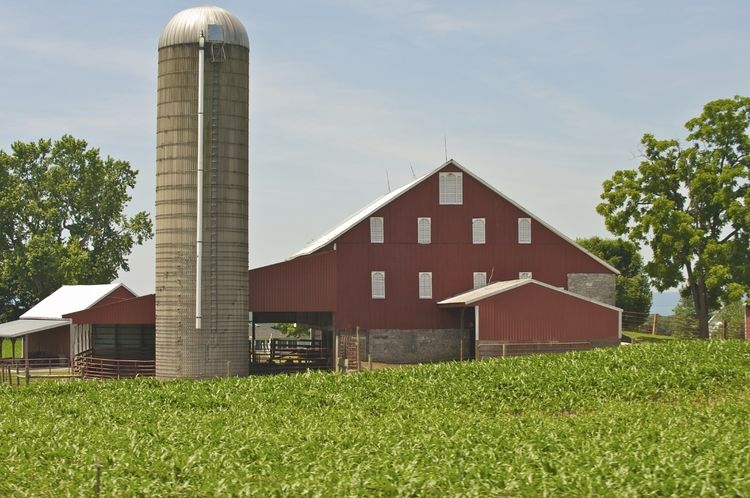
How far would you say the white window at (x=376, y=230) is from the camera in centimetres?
4412

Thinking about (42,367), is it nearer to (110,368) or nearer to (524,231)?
(110,368)

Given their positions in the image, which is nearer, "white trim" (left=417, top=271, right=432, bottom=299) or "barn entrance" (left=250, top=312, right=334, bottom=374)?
"barn entrance" (left=250, top=312, right=334, bottom=374)

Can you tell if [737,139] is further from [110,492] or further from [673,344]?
[110,492]

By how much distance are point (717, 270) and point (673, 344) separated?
1591 centimetres

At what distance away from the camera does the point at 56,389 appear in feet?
106

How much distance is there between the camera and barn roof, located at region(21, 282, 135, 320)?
54375 mm

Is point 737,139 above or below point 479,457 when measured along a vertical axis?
above

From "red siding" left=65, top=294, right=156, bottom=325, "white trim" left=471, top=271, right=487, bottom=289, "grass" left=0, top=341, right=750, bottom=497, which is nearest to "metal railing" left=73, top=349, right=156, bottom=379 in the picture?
"red siding" left=65, top=294, right=156, bottom=325

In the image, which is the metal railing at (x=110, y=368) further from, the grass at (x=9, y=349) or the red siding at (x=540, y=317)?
the grass at (x=9, y=349)

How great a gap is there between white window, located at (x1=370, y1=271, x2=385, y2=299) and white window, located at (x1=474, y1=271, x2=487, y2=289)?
408cm

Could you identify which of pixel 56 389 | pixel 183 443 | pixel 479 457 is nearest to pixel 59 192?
pixel 56 389

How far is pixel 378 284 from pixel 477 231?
4.92 metres

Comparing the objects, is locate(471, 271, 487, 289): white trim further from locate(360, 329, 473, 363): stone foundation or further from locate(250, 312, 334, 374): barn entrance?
locate(250, 312, 334, 374): barn entrance

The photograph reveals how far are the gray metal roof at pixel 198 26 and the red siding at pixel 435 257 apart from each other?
10.1 metres
